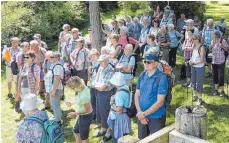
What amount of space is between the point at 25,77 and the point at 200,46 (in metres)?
3.87

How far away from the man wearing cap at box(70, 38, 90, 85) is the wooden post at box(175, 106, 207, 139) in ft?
18.2

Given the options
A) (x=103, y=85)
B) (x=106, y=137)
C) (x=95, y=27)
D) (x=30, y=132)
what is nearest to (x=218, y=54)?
(x=103, y=85)

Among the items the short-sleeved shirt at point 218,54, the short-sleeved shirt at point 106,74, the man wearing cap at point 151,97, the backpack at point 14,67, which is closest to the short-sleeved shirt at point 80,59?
the backpack at point 14,67

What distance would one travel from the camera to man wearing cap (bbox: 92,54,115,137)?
697cm

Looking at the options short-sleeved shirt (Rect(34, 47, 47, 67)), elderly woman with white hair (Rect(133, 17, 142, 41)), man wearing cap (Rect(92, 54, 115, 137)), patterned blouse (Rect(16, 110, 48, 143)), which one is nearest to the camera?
patterned blouse (Rect(16, 110, 48, 143))

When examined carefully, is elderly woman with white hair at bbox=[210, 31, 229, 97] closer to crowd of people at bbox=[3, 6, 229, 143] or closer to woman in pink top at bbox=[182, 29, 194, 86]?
crowd of people at bbox=[3, 6, 229, 143]

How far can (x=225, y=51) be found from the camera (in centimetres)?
905

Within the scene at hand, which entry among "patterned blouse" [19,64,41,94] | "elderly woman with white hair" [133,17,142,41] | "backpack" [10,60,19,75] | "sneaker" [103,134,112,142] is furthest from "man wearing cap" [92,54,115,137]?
"elderly woman with white hair" [133,17,142,41]

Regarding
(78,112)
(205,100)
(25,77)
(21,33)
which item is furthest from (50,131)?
(21,33)

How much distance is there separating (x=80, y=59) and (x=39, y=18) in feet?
29.1

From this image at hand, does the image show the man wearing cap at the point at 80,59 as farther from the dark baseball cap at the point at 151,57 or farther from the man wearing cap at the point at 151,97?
the dark baseball cap at the point at 151,57

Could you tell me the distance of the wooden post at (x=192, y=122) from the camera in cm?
348

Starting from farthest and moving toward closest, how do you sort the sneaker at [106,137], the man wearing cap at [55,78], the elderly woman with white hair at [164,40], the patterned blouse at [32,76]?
1. the elderly woman with white hair at [164,40]
2. the patterned blouse at [32,76]
3. the man wearing cap at [55,78]
4. the sneaker at [106,137]

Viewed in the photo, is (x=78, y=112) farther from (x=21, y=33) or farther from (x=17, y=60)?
(x=21, y=33)
